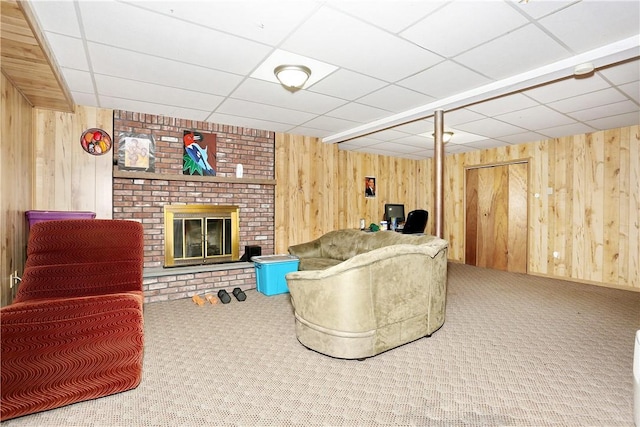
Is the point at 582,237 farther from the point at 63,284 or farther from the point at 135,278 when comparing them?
the point at 63,284

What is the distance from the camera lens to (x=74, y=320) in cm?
187

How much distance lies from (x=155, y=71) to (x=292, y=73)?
52.5 inches

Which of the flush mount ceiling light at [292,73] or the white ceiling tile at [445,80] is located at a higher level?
the white ceiling tile at [445,80]

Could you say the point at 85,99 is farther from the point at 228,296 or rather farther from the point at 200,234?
the point at 228,296

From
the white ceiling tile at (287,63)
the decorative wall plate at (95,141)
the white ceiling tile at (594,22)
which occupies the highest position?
the white ceiling tile at (287,63)

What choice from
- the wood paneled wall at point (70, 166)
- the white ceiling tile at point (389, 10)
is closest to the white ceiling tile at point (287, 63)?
the white ceiling tile at point (389, 10)

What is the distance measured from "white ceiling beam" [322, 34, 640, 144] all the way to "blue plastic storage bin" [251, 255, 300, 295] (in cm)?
245

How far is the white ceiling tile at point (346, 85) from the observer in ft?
10.3

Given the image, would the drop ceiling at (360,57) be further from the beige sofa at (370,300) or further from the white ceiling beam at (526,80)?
the beige sofa at (370,300)

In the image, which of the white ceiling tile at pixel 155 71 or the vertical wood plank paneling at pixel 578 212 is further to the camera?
the vertical wood plank paneling at pixel 578 212

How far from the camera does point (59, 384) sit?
5.19ft

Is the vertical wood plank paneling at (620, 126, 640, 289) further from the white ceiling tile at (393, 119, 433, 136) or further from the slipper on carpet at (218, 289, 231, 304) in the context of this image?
the slipper on carpet at (218, 289, 231, 304)

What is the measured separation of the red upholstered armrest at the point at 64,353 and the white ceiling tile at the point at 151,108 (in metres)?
2.75

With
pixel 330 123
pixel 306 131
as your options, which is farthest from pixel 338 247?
pixel 306 131
